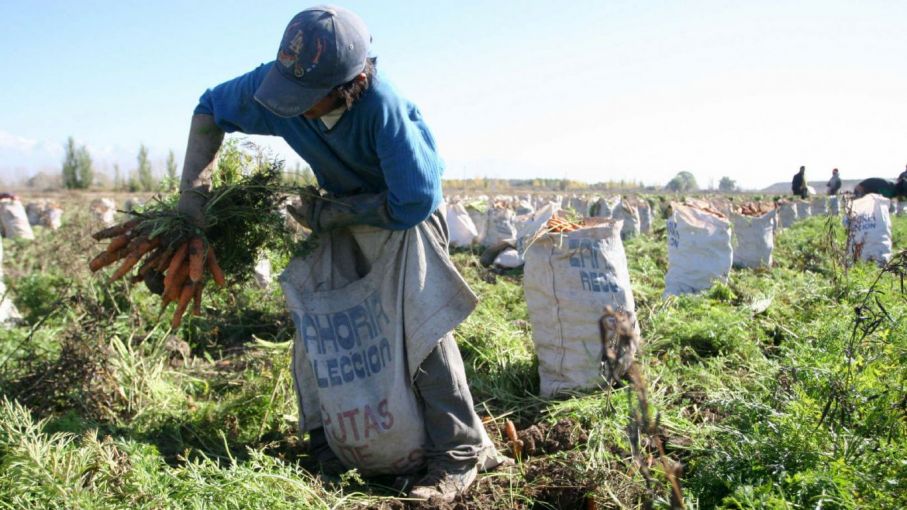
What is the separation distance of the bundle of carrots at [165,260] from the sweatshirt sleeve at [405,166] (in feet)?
2.60

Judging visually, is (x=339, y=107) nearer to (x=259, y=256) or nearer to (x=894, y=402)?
(x=259, y=256)

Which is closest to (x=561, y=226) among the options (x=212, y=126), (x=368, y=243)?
(x=368, y=243)

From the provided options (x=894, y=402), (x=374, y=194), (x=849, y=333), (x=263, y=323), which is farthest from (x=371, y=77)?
(x=263, y=323)

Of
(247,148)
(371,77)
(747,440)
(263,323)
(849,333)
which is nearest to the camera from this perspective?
(747,440)

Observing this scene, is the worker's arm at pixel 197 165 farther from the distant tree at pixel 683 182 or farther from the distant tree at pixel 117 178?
the distant tree at pixel 683 182

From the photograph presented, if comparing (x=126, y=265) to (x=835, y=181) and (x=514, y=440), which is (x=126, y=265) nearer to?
(x=514, y=440)

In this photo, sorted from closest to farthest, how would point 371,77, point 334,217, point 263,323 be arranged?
point 371,77
point 334,217
point 263,323

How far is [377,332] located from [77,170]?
45.8 meters

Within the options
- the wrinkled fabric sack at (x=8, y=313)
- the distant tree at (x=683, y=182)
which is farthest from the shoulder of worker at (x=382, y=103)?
the distant tree at (x=683, y=182)

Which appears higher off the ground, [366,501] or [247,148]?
[247,148]

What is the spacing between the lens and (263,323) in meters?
4.61

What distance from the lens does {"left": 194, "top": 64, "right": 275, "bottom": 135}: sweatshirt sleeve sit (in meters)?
2.42

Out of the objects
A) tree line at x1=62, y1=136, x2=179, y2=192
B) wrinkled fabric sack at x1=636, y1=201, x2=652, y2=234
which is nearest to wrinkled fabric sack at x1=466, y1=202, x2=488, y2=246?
wrinkled fabric sack at x1=636, y1=201, x2=652, y2=234

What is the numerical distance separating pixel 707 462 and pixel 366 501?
1.20 meters
